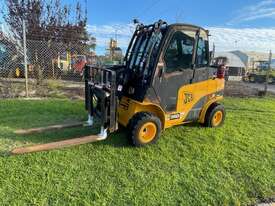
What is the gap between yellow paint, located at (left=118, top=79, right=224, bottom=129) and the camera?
13.9ft

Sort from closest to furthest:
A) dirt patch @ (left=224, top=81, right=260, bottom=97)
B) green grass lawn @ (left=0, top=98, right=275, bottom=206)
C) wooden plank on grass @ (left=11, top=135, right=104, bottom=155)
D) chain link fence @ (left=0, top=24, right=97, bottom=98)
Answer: green grass lawn @ (left=0, top=98, right=275, bottom=206) < wooden plank on grass @ (left=11, top=135, right=104, bottom=155) < chain link fence @ (left=0, top=24, right=97, bottom=98) < dirt patch @ (left=224, top=81, right=260, bottom=97)

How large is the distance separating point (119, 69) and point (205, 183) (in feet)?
8.35

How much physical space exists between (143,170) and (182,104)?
1636 mm

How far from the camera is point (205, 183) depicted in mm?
3387

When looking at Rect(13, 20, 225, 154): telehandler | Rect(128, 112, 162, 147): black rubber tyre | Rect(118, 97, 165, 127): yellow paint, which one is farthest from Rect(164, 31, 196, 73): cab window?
Rect(128, 112, 162, 147): black rubber tyre

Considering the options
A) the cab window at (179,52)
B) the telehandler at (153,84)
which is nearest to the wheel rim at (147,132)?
the telehandler at (153,84)

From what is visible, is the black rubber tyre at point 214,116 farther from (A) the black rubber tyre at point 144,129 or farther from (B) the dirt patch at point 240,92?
(B) the dirt patch at point 240,92

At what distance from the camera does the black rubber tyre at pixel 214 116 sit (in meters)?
5.27

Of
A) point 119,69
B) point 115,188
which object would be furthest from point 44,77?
point 115,188

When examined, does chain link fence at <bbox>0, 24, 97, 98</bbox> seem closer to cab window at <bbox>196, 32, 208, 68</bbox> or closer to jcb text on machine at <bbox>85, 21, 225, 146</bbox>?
jcb text on machine at <bbox>85, 21, 225, 146</bbox>

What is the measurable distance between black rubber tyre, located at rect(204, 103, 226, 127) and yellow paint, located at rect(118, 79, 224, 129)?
10 cm

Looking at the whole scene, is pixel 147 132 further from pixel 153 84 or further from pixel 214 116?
pixel 214 116

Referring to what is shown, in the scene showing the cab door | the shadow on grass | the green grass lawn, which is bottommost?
A: the green grass lawn

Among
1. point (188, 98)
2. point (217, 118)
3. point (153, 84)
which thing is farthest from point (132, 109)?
point (217, 118)
